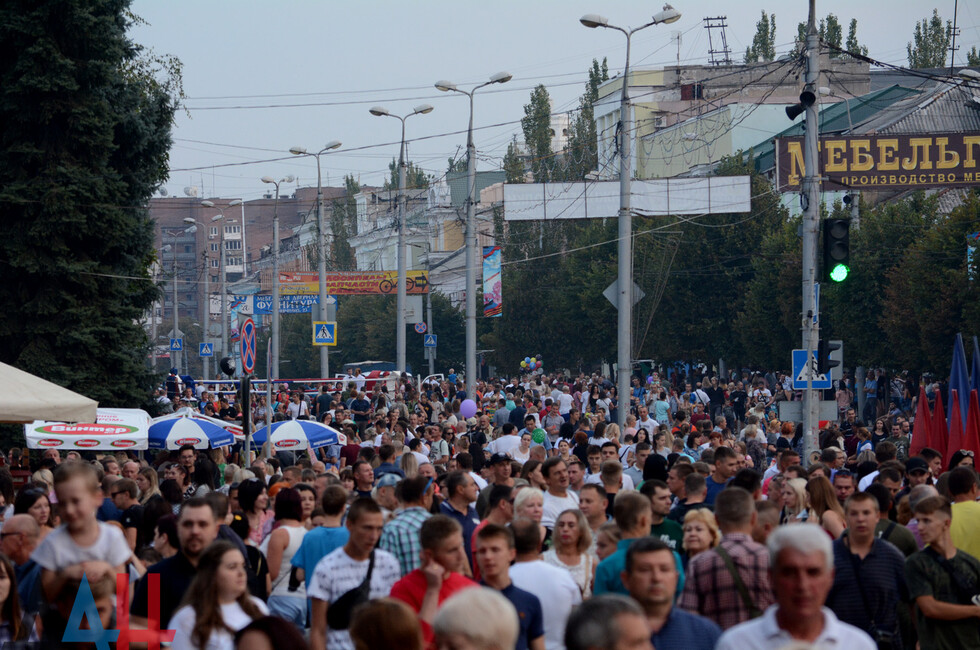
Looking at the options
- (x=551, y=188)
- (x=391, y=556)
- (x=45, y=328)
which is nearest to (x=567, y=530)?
(x=391, y=556)

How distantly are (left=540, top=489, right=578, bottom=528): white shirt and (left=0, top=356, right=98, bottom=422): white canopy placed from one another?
5523 millimetres

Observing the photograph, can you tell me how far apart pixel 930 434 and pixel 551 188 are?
21.7m

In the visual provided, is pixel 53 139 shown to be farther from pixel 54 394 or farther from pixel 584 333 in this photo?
pixel 584 333

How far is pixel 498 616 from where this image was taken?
3994 mm

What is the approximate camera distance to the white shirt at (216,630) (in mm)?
5336

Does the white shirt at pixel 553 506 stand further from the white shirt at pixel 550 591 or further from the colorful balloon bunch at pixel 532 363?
the colorful balloon bunch at pixel 532 363

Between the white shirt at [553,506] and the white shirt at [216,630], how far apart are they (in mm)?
4234

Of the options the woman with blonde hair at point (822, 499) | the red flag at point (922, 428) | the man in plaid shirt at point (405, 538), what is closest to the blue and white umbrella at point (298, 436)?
the red flag at point (922, 428)

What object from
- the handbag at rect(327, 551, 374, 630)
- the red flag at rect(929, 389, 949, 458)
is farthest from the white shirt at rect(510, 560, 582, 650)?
the red flag at rect(929, 389, 949, 458)

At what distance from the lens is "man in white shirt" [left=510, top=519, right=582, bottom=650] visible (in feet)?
21.3

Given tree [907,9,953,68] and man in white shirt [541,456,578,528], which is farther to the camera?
tree [907,9,953,68]

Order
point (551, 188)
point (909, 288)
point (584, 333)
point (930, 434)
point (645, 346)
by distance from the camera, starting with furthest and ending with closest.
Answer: point (584, 333) → point (645, 346) → point (909, 288) → point (551, 188) → point (930, 434)

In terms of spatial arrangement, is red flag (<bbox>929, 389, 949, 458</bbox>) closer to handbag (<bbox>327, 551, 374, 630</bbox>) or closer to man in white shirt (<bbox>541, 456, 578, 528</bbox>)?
man in white shirt (<bbox>541, 456, 578, 528</bbox>)

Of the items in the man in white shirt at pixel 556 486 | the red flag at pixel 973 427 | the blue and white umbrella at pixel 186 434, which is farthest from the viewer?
the blue and white umbrella at pixel 186 434
